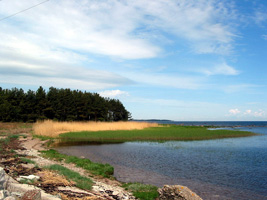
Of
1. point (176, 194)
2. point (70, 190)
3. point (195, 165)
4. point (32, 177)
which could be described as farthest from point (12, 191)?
point (195, 165)

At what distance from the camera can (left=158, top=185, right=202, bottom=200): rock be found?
23.0 feet

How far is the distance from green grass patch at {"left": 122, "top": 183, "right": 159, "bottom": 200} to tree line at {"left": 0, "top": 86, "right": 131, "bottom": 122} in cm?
4702

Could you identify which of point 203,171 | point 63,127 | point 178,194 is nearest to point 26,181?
point 178,194

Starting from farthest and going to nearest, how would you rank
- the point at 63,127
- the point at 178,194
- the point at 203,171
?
the point at 63,127
the point at 203,171
the point at 178,194

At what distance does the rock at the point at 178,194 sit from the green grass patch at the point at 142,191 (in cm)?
87

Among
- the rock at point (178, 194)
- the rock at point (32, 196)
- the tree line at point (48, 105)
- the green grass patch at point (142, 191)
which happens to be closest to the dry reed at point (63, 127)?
the tree line at point (48, 105)

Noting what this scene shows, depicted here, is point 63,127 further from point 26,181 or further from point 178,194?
point 178,194

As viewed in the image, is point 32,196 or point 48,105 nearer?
point 32,196

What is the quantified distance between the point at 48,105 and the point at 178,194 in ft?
171

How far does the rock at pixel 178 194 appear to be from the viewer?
7.02 m

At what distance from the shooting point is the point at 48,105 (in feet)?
178

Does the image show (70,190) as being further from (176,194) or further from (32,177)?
(176,194)

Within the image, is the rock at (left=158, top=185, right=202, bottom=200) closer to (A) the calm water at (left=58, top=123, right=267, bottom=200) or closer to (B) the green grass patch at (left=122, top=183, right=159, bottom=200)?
(B) the green grass patch at (left=122, top=183, right=159, bottom=200)

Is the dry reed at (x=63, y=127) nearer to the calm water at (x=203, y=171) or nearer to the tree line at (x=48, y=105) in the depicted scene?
the calm water at (x=203, y=171)
